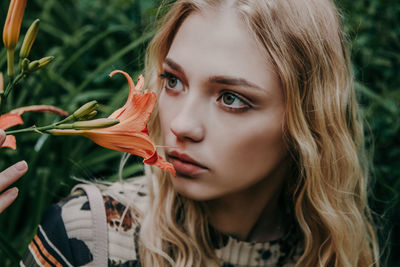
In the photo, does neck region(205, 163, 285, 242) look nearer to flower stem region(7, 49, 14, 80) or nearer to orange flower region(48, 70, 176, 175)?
orange flower region(48, 70, 176, 175)

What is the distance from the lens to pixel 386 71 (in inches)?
101

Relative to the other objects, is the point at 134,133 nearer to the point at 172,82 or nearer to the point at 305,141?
the point at 172,82

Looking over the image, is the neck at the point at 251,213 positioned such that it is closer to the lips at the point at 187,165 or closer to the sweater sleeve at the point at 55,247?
the lips at the point at 187,165

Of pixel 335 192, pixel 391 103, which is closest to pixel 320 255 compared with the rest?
pixel 335 192

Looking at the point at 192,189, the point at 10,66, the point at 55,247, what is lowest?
the point at 55,247

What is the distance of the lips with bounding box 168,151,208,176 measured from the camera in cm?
130

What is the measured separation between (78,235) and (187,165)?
0.52m

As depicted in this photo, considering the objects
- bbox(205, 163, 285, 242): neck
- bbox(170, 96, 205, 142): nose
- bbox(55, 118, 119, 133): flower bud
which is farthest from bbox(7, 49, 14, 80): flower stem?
bbox(205, 163, 285, 242): neck

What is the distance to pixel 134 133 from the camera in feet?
2.91

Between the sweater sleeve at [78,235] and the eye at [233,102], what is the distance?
1.98ft

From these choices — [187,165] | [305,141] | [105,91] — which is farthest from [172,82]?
[105,91]

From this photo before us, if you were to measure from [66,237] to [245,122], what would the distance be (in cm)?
78

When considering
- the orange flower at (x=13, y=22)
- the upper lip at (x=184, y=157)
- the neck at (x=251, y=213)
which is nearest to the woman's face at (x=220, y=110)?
the upper lip at (x=184, y=157)

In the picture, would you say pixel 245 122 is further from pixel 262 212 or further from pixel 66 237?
pixel 66 237
